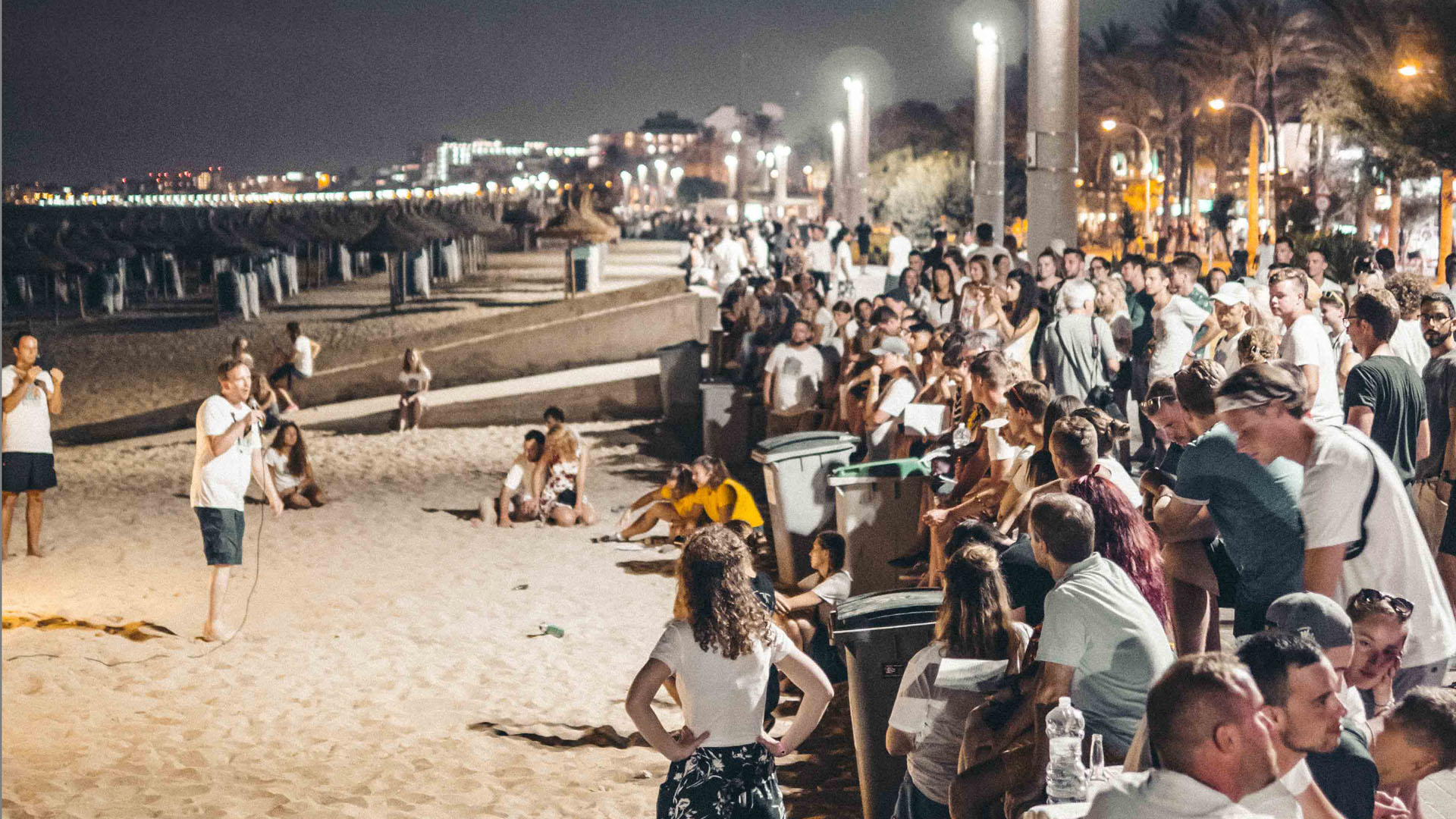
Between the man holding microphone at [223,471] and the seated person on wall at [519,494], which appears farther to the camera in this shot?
the seated person on wall at [519,494]

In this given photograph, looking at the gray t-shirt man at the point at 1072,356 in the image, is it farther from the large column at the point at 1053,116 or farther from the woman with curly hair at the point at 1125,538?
the woman with curly hair at the point at 1125,538

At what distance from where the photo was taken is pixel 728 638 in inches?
167

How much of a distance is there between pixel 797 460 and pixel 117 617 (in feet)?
16.4

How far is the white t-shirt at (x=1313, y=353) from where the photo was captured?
23.4 ft

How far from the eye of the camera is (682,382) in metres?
19.2

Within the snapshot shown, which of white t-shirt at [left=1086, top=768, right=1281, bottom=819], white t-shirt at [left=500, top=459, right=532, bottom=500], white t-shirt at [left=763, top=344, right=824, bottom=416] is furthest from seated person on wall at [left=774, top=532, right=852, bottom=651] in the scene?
white t-shirt at [left=500, top=459, right=532, bottom=500]

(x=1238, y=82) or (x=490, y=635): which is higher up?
(x=1238, y=82)

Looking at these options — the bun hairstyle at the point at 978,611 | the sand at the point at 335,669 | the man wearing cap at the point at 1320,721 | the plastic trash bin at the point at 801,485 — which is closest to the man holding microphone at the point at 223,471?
the sand at the point at 335,669

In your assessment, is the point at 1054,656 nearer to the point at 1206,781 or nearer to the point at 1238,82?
the point at 1206,781

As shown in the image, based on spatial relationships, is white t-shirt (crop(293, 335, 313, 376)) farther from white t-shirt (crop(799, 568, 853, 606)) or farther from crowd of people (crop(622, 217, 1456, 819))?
white t-shirt (crop(799, 568, 853, 606))

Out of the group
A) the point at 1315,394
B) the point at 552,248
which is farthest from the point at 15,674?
the point at 552,248

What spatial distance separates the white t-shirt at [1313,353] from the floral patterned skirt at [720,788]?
4101mm

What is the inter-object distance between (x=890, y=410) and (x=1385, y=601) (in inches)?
257

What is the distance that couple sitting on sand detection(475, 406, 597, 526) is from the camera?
519 inches
